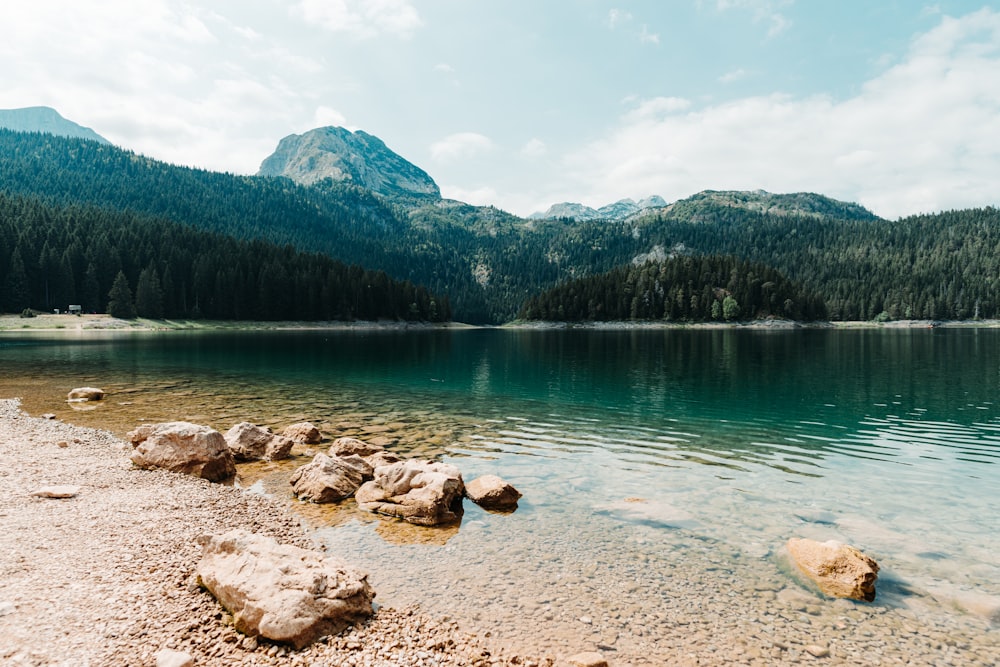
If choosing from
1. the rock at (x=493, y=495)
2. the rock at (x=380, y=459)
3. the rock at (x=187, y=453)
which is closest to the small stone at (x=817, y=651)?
the rock at (x=493, y=495)

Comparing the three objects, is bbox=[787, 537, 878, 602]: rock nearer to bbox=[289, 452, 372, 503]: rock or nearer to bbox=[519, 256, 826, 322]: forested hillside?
bbox=[289, 452, 372, 503]: rock

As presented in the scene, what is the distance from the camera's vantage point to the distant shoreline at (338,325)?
11531 centimetres

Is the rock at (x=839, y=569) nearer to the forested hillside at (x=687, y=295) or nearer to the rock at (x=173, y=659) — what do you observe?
the rock at (x=173, y=659)

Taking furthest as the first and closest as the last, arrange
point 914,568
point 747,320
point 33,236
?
1. point 747,320
2. point 33,236
3. point 914,568

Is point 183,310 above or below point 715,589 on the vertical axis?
above

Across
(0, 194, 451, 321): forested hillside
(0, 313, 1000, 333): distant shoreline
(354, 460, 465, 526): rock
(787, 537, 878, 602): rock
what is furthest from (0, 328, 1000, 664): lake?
(0, 194, 451, 321): forested hillside

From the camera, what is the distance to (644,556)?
11.3 meters

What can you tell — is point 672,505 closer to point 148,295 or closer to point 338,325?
point 148,295

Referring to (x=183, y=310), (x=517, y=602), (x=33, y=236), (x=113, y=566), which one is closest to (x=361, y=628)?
(x=517, y=602)

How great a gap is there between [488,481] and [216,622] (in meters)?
8.17

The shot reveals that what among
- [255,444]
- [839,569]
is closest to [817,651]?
[839,569]

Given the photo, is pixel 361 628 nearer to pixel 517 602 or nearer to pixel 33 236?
pixel 517 602

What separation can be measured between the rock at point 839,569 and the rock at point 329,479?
39.8ft

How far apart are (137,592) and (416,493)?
645 centimetres
